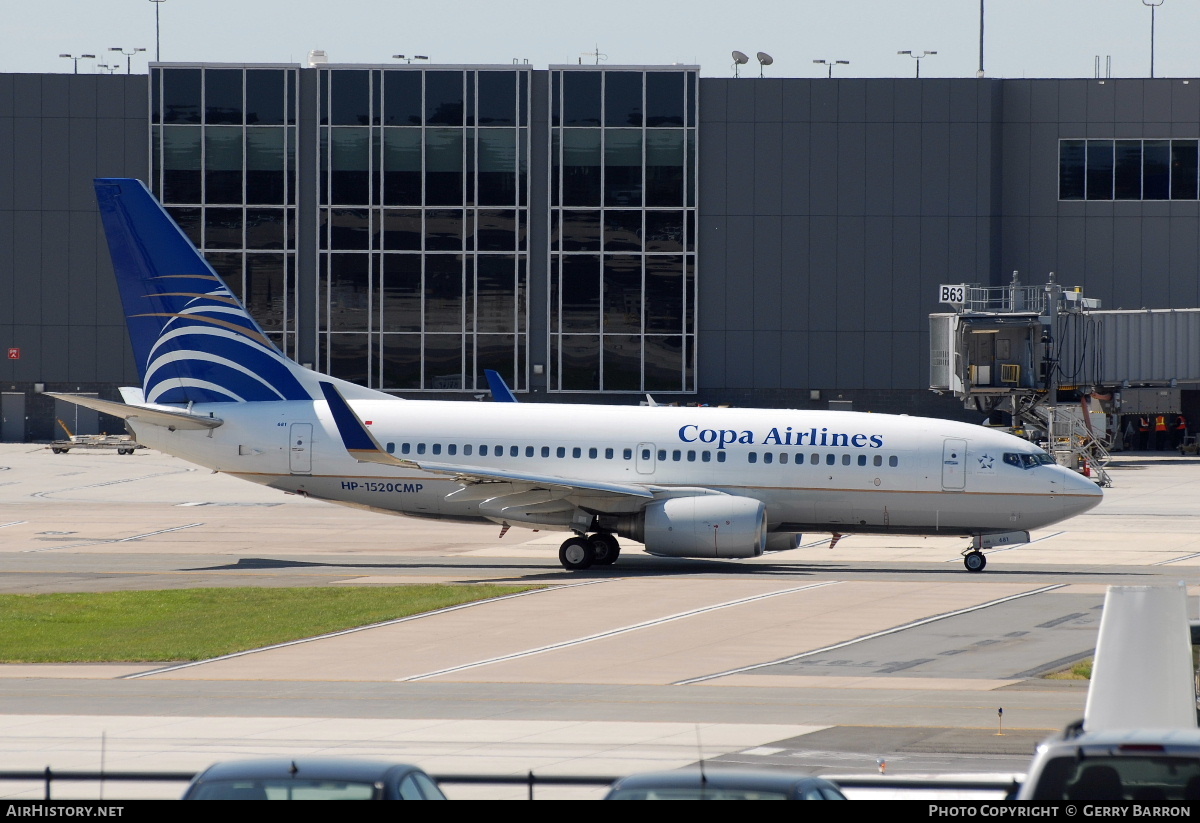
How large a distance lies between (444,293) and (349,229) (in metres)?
5.66

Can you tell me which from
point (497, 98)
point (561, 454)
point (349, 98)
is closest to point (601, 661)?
point (561, 454)

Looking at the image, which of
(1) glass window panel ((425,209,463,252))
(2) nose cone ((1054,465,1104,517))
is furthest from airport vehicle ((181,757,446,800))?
(1) glass window panel ((425,209,463,252))

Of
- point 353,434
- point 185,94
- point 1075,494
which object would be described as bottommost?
point 1075,494

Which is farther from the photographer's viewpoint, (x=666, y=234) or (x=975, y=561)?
(x=666, y=234)

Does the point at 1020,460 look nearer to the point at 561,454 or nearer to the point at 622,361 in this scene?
the point at 561,454

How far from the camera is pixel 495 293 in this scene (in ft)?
246

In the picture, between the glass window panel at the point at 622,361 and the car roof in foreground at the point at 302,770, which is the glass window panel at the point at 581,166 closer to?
the glass window panel at the point at 622,361

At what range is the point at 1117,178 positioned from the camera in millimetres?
75562

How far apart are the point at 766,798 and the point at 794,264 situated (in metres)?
65.8

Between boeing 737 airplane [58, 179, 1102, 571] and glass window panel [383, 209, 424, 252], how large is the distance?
35.3 metres

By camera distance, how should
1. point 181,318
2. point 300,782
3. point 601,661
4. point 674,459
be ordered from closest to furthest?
point 300,782 → point 601,661 → point 674,459 → point 181,318

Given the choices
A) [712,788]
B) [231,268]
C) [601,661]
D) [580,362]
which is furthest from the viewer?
[231,268]

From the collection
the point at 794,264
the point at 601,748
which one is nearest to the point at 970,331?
the point at 794,264

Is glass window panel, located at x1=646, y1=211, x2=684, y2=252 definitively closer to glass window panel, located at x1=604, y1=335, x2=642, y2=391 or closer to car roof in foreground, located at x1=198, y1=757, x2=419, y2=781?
glass window panel, located at x1=604, y1=335, x2=642, y2=391
